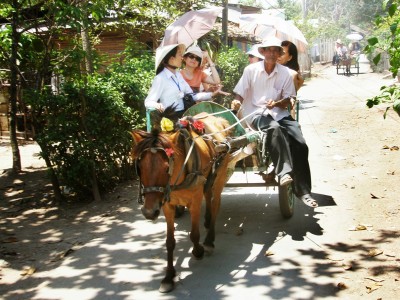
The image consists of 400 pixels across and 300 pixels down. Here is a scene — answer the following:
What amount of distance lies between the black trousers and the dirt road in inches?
26.9

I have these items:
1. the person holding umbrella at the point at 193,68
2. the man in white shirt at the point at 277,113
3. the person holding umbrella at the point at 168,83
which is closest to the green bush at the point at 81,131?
the person holding umbrella at the point at 193,68

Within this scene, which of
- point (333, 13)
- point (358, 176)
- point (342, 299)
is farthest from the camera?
point (333, 13)

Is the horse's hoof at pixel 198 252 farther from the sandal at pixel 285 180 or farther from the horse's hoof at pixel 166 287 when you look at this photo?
the sandal at pixel 285 180

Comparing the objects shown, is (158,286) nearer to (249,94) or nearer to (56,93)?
(249,94)

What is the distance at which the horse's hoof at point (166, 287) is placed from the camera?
450 centimetres

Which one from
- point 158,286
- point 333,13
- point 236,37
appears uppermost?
point 333,13

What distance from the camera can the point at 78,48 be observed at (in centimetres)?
877

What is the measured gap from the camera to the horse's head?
3879 millimetres

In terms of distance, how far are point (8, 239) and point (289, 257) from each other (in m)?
3.89

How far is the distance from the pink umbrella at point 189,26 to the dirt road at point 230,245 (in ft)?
9.93

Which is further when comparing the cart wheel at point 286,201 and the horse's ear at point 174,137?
the cart wheel at point 286,201

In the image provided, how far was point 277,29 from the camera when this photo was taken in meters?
8.89

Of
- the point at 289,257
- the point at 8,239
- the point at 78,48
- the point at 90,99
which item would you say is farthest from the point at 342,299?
the point at 78,48

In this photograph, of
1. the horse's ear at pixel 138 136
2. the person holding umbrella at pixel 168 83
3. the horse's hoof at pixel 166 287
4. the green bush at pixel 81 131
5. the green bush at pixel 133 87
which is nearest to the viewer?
the horse's ear at pixel 138 136
